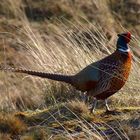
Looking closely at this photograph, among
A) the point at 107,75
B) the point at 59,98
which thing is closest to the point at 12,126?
the point at 107,75

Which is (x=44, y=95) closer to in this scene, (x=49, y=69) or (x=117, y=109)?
(x=49, y=69)

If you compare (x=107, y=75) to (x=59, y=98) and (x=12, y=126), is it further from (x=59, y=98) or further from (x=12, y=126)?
(x=59, y=98)

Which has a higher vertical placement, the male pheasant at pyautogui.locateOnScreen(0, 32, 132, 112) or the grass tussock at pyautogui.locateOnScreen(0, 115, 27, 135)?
the male pheasant at pyautogui.locateOnScreen(0, 32, 132, 112)

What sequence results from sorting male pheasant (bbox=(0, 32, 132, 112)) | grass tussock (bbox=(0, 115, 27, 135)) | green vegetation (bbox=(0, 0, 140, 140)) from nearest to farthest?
green vegetation (bbox=(0, 0, 140, 140)) < grass tussock (bbox=(0, 115, 27, 135)) < male pheasant (bbox=(0, 32, 132, 112))

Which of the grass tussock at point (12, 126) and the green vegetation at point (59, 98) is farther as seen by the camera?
the grass tussock at point (12, 126)

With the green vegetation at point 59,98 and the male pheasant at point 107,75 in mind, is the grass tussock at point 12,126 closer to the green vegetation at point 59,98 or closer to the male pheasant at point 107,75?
the green vegetation at point 59,98

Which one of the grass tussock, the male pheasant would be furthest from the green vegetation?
the male pheasant

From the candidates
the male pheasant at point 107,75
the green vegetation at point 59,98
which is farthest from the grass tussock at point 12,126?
the male pheasant at point 107,75

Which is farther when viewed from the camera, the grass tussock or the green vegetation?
the grass tussock

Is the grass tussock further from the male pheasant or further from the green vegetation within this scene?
the male pheasant

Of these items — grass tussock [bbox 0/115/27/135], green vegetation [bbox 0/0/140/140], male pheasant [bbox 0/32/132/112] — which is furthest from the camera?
male pheasant [bbox 0/32/132/112]

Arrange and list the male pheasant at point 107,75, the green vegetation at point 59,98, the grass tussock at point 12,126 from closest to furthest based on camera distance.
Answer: the green vegetation at point 59,98 < the grass tussock at point 12,126 < the male pheasant at point 107,75

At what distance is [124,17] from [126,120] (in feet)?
37.8

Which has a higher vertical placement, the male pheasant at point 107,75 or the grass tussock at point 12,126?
the male pheasant at point 107,75
